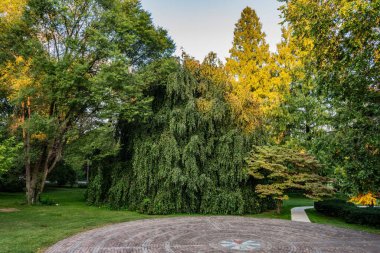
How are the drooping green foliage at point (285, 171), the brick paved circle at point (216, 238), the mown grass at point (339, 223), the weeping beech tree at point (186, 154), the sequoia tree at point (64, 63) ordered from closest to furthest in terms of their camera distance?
the brick paved circle at point (216, 238), the mown grass at point (339, 223), the drooping green foliage at point (285, 171), the weeping beech tree at point (186, 154), the sequoia tree at point (64, 63)

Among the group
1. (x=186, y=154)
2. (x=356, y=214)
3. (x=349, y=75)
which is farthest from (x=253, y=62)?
(x=349, y=75)

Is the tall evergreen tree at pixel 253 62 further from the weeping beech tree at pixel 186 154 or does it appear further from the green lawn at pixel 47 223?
the green lawn at pixel 47 223

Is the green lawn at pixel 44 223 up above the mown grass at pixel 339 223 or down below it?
above

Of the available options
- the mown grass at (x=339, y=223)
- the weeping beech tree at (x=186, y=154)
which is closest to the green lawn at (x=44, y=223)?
the weeping beech tree at (x=186, y=154)

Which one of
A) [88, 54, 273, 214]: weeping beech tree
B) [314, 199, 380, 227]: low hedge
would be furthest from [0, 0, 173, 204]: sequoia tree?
[314, 199, 380, 227]: low hedge

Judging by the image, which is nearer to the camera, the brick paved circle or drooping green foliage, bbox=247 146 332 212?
the brick paved circle

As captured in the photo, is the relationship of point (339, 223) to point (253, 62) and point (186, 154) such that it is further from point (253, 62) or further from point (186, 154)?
point (253, 62)

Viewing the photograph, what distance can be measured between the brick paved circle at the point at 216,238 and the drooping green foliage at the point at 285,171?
202cm

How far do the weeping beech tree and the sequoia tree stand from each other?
188cm

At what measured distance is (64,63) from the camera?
14305 mm

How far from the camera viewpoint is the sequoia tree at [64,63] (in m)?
14.5

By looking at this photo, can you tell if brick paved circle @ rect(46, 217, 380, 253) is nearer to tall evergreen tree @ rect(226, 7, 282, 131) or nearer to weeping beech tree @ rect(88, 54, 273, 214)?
weeping beech tree @ rect(88, 54, 273, 214)

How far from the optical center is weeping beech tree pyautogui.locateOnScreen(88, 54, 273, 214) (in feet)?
45.6

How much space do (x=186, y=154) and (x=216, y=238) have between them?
5447 millimetres
